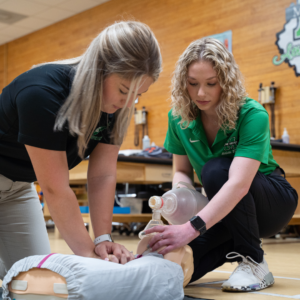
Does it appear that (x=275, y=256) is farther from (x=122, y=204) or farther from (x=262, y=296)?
(x=122, y=204)

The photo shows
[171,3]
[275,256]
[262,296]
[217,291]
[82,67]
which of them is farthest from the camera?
[171,3]

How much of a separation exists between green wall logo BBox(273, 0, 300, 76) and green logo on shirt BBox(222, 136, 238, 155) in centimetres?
305

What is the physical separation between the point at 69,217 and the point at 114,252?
0.16 meters

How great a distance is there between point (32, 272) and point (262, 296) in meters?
0.70

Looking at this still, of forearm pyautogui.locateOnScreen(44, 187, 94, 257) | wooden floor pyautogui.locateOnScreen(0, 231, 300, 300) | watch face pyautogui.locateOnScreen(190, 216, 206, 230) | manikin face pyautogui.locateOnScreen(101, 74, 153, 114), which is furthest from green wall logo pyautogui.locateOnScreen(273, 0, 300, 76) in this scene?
forearm pyautogui.locateOnScreen(44, 187, 94, 257)

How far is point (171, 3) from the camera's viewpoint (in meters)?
5.47

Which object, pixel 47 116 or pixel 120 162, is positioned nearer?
pixel 47 116

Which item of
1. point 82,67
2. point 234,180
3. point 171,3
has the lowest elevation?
point 234,180

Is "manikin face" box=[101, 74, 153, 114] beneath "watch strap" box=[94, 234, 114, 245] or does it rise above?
above

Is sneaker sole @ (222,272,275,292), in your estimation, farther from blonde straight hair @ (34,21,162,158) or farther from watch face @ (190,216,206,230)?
blonde straight hair @ (34,21,162,158)

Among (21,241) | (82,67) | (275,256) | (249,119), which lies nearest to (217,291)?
(249,119)

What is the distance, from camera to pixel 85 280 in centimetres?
98

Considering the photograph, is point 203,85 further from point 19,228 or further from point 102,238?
point 19,228

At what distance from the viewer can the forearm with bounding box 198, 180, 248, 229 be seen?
4.39ft
